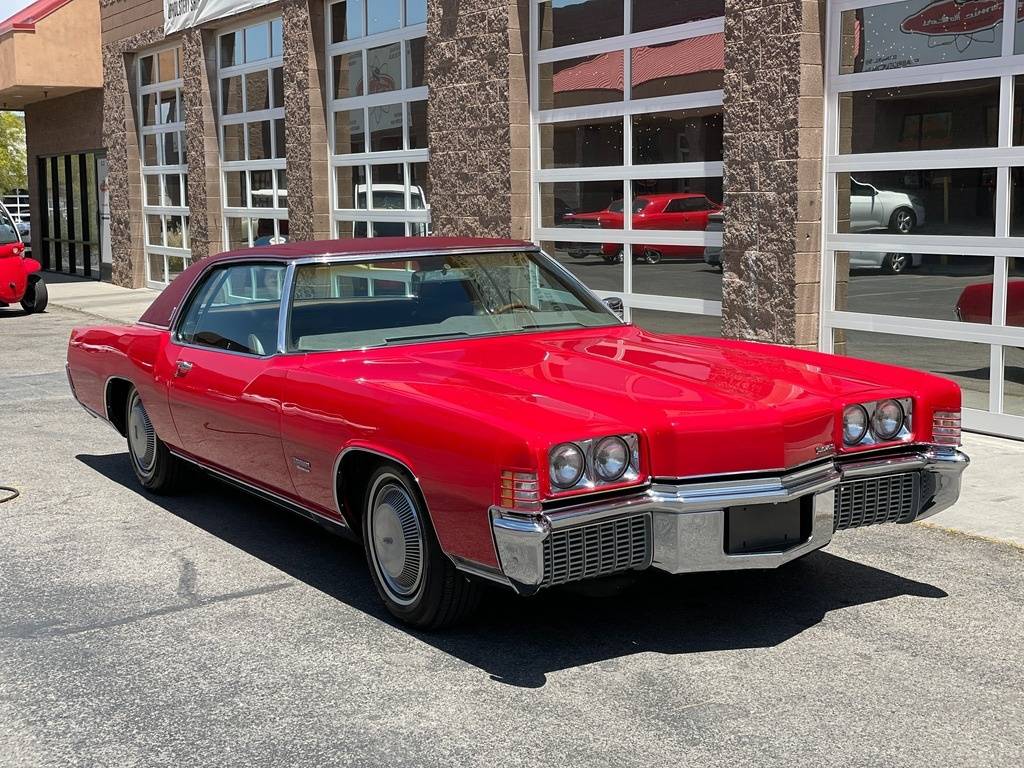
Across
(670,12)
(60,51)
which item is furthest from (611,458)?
(60,51)

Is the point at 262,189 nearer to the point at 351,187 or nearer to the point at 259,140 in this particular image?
the point at 259,140

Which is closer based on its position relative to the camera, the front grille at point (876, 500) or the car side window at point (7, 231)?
the front grille at point (876, 500)

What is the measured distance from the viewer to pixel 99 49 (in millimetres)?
23484

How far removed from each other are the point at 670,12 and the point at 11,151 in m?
63.4

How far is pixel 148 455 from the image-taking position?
709 centimetres

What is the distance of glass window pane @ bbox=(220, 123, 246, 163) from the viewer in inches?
746

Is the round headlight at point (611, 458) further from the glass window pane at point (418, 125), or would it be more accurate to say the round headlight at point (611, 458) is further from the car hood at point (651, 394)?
the glass window pane at point (418, 125)

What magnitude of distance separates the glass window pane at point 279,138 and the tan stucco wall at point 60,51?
726 cm

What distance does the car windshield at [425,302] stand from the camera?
570cm

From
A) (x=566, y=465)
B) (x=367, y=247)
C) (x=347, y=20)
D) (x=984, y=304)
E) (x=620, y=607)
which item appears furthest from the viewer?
(x=347, y=20)

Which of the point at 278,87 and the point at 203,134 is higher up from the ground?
the point at 278,87

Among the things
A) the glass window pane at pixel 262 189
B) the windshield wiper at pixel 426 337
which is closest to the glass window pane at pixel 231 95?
the glass window pane at pixel 262 189

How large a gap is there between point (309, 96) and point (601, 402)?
41.4ft

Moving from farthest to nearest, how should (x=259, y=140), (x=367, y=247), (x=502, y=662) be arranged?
(x=259, y=140)
(x=367, y=247)
(x=502, y=662)
